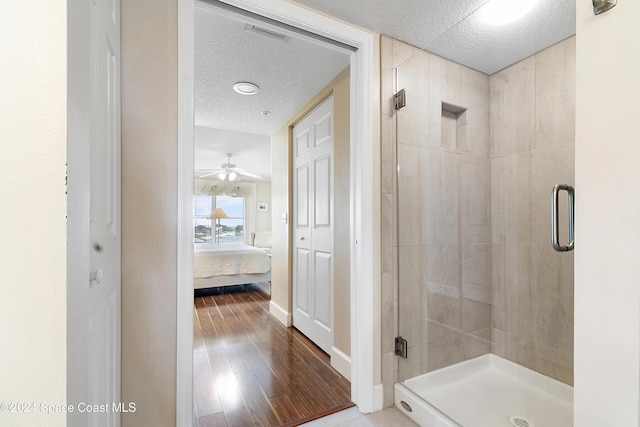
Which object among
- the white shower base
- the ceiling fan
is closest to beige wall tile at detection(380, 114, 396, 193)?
the white shower base

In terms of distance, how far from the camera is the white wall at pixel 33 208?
1.42 ft

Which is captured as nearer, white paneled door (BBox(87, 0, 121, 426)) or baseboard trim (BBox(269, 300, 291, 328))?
white paneled door (BBox(87, 0, 121, 426))

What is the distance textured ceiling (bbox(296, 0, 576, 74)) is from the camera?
4.66ft

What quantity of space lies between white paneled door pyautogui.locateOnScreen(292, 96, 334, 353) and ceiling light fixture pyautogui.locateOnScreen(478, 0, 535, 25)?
3.98 ft

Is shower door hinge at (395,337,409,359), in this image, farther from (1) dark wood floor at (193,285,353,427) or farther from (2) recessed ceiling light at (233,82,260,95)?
(2) recessed ceiling light at (233,82,260,95)

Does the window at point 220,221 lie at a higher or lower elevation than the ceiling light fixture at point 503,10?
lower

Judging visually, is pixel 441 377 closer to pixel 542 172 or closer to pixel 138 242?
pixel 542 172

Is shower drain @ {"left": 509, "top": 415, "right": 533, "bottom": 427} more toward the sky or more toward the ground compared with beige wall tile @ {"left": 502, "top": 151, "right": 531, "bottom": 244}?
more toward the ground

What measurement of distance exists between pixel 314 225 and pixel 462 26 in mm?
1819

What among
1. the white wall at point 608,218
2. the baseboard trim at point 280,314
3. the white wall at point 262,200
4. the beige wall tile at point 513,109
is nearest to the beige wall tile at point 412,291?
the beige wall tile at point 513,109

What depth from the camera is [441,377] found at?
5.79 feet

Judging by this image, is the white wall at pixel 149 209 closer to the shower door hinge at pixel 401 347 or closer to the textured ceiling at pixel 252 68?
the textured ceiling at pixel 252 68

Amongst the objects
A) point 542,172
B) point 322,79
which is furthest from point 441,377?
point 322,79

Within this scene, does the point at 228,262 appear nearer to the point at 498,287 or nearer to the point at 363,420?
the point at 363,420
